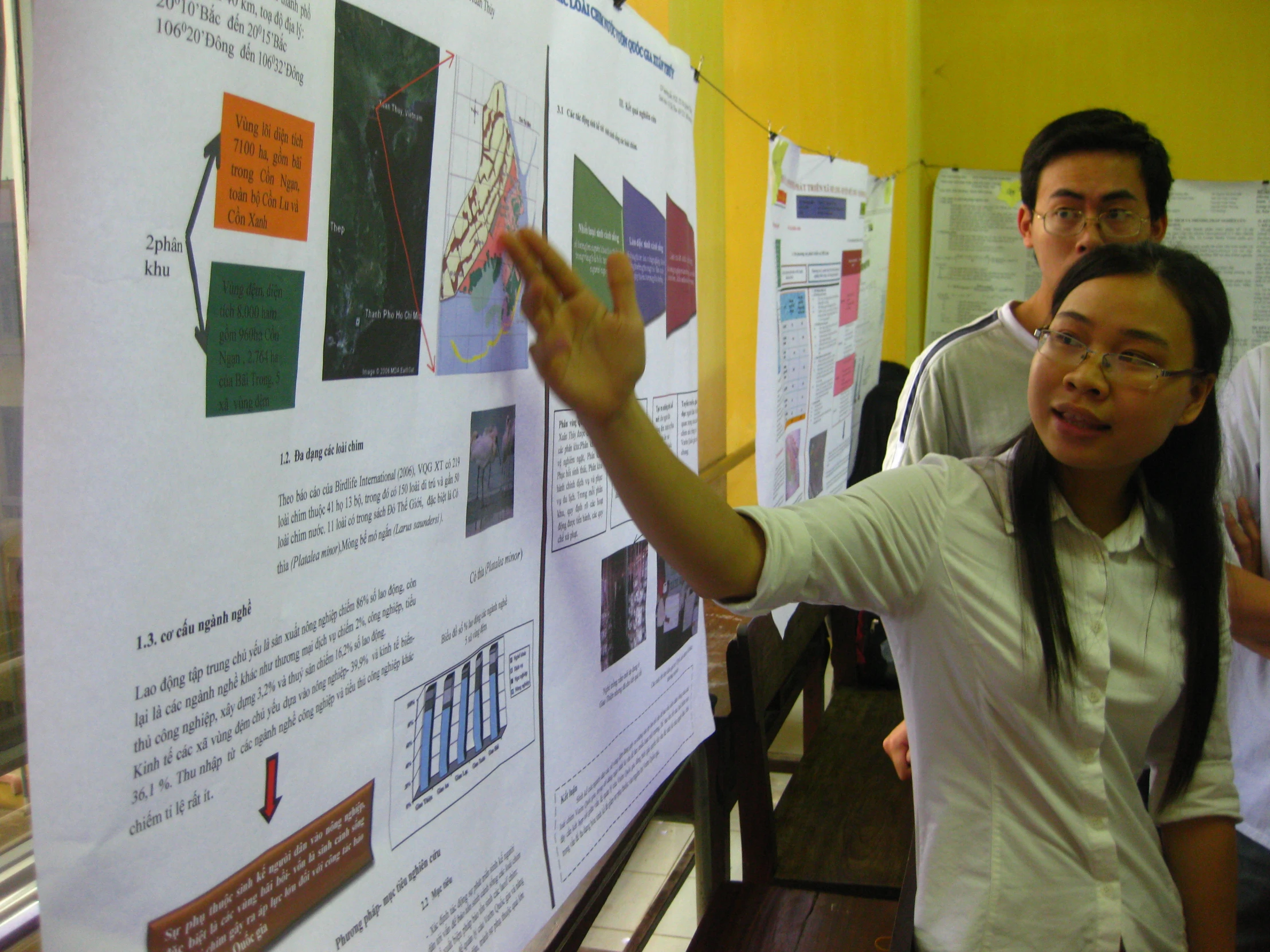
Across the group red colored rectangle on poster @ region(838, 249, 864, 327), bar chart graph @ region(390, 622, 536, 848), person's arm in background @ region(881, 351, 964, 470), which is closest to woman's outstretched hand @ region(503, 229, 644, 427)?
bar chart graph @ region(390, 622, 536, 848)

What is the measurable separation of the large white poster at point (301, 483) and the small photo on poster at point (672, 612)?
220 mm

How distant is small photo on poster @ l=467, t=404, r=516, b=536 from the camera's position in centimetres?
74

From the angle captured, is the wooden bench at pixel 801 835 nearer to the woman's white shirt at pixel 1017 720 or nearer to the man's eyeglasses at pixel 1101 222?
the woman's white shirt at pixel 1017 720

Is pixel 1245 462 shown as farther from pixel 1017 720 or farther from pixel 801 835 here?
pixel 801 835

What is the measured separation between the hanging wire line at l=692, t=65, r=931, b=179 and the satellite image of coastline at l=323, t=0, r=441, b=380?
2.32 feet

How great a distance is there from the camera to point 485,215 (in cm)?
75

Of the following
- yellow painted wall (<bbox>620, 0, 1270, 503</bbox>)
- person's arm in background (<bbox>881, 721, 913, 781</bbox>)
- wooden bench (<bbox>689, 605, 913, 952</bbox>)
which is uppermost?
yellow painted wall (<bbox>620, 0, 1270, 503</bbox>)

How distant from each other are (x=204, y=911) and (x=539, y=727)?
0.38 metres

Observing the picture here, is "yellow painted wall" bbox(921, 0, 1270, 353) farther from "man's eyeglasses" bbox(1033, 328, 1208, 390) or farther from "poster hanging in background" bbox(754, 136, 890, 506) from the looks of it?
"man's eyeglasses" bbox(1033, 328, 1208, 390)

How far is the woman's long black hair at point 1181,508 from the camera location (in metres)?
0.97

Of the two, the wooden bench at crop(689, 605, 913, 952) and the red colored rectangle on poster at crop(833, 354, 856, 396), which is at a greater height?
the red colored rectangle on poster at crop(833, 354, 856, 396)

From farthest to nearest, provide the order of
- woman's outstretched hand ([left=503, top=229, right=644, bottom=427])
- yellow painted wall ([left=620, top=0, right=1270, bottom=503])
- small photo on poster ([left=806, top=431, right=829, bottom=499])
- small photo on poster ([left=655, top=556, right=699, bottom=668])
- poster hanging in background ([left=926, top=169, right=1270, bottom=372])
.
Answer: poster hanging in background ([left=926, top=169, right=1270, bottom=372]) < yellow painted wall ([left=620, top=0, right=1270, bottom=503]) < small photo on poster ([left=806, top=431, right=829, bottom=499]) < small photo on poster ([left=655, top=556, right=699, bottom=668]) < woman's outstretched hand ([left=503, top=229, right=644, bottom=427])

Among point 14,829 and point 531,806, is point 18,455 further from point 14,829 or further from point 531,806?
point 531,806

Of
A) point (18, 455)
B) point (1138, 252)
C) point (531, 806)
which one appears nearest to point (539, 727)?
point (531, 806)
